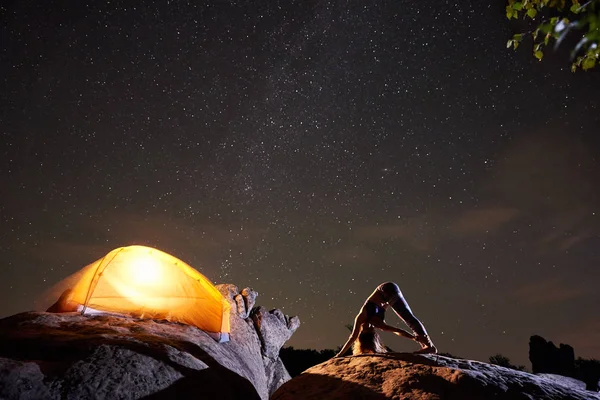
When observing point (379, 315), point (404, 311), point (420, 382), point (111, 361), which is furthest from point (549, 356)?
point (111, 361)

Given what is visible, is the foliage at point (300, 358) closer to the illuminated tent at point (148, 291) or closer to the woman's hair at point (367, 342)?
the illuminated tent at point (148, 291)

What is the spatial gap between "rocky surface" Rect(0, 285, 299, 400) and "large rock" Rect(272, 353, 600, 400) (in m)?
1.37

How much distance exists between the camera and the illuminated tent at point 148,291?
960cm

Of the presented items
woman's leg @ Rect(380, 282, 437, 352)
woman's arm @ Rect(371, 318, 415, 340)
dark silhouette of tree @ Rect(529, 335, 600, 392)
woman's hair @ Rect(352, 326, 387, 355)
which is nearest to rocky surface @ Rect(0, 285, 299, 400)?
woman's hair @ Rect(352, 326, 387, 355)

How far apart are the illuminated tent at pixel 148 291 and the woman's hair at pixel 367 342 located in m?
3.67

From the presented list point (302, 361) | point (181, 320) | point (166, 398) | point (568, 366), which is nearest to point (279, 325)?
point (181, 320)

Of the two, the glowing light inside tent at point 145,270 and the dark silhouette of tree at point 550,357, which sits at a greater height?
the glowing light inside tent at point 145,270

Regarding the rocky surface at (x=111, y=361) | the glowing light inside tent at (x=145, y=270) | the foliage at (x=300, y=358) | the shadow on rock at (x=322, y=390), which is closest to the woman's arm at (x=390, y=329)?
the shadow on rock at (x=322, y=390)

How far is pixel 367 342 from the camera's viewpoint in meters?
7.82

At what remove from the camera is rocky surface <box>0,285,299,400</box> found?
5.09 m

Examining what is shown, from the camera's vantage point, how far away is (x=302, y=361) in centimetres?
2795

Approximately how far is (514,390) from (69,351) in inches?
256

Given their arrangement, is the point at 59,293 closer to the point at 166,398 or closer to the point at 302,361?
the point at 166,398

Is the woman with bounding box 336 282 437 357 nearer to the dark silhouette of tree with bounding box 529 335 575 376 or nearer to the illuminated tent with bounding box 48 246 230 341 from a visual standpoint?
the illuminated tent with bounding box 48 246 230 341
